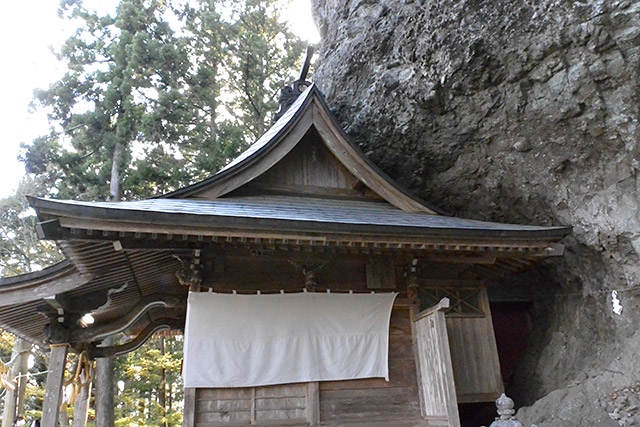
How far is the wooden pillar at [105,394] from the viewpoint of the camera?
12.1m

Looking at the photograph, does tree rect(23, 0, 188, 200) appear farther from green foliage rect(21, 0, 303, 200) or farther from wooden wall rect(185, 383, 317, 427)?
wooden wall rect(185, 383, 317, 427)

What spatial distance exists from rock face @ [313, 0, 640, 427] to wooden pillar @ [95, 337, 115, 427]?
1017 cm

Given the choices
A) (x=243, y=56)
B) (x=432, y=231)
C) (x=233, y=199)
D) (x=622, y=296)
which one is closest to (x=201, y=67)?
(x=243, y=56)

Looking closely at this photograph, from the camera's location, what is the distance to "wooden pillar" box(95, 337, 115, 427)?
12.1 meters

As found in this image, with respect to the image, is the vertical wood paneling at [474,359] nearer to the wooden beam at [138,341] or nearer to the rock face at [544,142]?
the rock face at [544,142]

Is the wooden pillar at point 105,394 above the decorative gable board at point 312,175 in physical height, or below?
below

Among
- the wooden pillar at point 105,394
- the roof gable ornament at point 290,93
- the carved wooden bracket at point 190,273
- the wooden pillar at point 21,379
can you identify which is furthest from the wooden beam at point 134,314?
the wooden pillar at point 21,379

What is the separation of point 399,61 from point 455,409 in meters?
6.72

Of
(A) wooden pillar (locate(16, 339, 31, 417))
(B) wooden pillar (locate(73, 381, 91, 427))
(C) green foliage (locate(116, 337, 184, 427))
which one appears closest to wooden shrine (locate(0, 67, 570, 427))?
(B) wooden pillar (locate(73, 381, 91, 427))

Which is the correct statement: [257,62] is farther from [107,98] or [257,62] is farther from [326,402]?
[326,402]

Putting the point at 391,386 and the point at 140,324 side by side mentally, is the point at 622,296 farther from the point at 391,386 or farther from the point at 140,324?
the point at 140,324

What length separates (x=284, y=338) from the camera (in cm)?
559

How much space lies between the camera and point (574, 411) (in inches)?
227

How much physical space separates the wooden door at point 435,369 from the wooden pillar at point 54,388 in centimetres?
481
